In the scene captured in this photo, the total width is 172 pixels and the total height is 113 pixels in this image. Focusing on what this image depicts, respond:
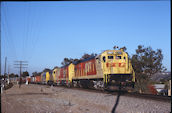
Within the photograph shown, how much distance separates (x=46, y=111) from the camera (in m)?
9.54

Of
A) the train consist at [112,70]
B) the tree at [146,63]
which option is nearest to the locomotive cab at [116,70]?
the train consist at [112,70]

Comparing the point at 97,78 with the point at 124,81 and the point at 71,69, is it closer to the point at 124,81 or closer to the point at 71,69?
the point at 124,81

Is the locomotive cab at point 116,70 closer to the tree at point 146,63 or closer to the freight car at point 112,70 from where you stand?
the freight car at point 112,70

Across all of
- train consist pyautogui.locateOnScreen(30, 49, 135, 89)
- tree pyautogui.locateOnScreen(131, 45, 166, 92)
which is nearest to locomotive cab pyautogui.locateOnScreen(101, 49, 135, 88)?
train consist pyautogui.locateOnScreen(30, 49, 135, 89)

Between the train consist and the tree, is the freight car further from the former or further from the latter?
the tree

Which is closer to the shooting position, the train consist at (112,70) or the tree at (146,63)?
the train consist at (112,70)

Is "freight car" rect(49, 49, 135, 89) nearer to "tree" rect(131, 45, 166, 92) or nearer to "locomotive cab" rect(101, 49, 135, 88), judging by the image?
"locomotive cab" rect(101, 49, 135, 88)

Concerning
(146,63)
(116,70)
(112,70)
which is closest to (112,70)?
(112,70)

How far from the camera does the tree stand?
2780 cm

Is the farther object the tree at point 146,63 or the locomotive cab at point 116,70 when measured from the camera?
the tree at point 146,63

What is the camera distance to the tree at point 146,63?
91.2ft

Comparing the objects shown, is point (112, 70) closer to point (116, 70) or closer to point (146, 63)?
point (116, 70)

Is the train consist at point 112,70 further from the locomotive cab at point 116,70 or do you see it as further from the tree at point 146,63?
the tree at point 146,63

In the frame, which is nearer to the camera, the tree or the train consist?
the train consist
